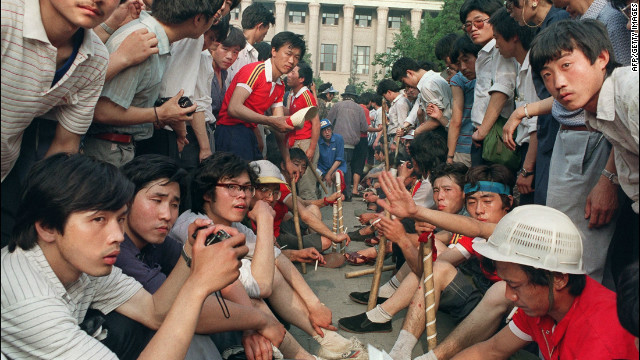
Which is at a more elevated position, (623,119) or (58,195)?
(623,119)

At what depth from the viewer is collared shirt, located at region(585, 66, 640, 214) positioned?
6.47 feet

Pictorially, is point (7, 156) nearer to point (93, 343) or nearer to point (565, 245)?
point (93, 343)

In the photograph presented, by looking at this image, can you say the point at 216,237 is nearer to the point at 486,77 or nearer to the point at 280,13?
the point at 486,77

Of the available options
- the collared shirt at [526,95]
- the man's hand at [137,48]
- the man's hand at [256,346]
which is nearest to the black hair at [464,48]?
the collared shirt at [526,95]

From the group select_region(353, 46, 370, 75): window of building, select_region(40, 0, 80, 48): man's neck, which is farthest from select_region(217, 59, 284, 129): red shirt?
select_region(353, 46, 370, 75): window of building

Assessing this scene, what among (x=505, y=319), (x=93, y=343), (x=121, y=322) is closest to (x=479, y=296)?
(x=505, y=319)

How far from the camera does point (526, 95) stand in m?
3.92

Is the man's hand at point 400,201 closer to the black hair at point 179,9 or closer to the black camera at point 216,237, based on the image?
the black camera at point 216,237

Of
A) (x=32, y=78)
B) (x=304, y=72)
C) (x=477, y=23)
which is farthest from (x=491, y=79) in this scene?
(x=32, y=78)

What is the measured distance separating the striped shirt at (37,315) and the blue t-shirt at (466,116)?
13.9ft

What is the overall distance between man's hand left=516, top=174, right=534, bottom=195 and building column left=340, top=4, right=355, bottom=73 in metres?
Result: 40.6

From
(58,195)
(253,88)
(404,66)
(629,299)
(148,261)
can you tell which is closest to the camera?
(629,299)

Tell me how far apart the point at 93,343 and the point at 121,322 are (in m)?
0.50

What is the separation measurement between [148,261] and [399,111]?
25.3ft
